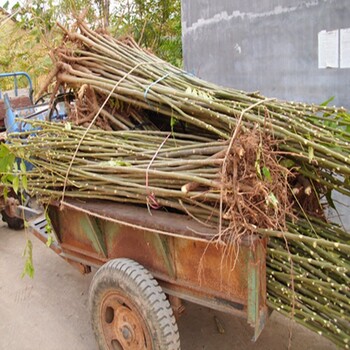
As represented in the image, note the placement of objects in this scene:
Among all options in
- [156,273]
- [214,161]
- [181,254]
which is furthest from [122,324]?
[214,161]

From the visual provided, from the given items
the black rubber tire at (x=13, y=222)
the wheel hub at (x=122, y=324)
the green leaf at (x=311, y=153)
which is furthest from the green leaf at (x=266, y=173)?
the black rubber tire at (x=13, y=222)

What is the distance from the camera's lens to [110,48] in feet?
10.1

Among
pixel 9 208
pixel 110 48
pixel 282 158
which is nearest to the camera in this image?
pixel 282 158

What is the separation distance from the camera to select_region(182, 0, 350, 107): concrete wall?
3.89 metres

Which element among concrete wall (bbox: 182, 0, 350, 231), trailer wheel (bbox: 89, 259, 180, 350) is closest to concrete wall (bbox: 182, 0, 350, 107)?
concrete wall (bbox: 182, 0, 350, 231)

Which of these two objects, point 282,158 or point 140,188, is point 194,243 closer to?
point 140,188

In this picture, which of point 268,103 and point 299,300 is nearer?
point 299,300

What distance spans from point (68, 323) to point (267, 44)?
3365 mm

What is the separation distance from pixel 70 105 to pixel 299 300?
88.9 inches

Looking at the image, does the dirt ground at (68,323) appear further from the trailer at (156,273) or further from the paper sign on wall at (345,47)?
the paper sign on wall at (345,47)

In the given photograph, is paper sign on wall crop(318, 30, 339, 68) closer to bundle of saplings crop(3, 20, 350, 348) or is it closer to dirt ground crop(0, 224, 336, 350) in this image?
bundle of saplings crop(3, 20, 350, 348)

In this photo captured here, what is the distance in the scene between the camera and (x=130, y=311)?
2.34 m

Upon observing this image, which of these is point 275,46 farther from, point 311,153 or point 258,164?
point 258,164

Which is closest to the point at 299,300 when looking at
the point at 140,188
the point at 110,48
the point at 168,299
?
the point at 168,299
